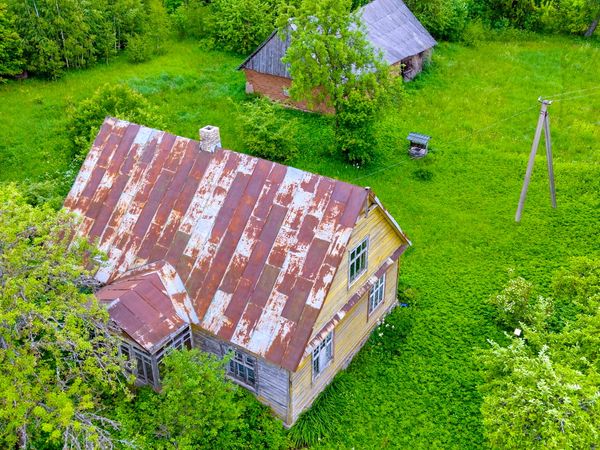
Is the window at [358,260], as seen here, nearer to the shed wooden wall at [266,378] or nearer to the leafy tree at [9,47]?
the shed wooden wall at [266,378]

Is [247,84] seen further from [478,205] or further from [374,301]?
[374,301]

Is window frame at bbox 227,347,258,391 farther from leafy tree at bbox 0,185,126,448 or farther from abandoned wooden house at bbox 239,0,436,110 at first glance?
abandoned wooden house at bbox 239,0,436,110

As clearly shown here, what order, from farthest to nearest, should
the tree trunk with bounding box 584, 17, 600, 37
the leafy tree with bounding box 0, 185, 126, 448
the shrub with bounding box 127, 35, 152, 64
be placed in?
1. the tree trunk with bounding box 584, 17, 600, 37
2. the shrub with bounding box 127, 35, 152, 64
3. the leafy tree with bounding box 0, 185, 126, 448

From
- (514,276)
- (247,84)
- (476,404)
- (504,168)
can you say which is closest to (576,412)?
(476,404)

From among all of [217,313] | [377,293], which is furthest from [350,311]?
[217,313]

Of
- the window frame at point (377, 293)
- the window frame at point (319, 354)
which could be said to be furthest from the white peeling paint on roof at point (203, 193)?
the window frame at point (377, 293)

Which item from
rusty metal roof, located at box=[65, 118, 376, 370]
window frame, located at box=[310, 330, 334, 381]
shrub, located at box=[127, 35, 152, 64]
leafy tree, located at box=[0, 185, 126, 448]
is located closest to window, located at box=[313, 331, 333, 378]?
window frame, located at box=[310, 330, 334, 381]
